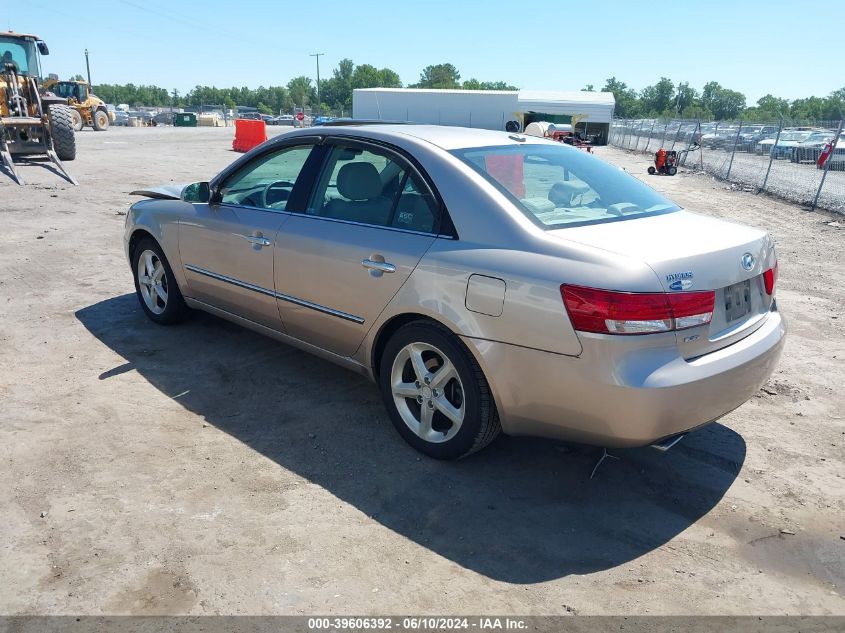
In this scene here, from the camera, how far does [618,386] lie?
2.84 meters

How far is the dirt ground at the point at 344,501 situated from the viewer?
2.67 meters

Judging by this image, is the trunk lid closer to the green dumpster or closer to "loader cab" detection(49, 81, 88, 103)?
"loader cab" detection(49, 81, 88, 103)

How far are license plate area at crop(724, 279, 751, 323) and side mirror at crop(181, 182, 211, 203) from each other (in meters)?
3.51

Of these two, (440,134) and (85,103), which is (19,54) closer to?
(440,134)

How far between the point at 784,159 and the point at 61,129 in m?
18.6

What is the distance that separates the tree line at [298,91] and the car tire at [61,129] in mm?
116126

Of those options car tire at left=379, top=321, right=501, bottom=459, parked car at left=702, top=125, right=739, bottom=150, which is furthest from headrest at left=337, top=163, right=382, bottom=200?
parked car at left=702, top=125, right=739, bottom=150

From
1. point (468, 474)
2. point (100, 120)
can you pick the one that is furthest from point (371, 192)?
point (100, 120)

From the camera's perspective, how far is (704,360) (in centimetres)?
299

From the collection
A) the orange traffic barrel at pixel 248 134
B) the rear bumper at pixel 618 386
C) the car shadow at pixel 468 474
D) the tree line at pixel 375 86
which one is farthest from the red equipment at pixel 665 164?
the tree line at pixel 375 86

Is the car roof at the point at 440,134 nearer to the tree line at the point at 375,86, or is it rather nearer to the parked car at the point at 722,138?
the parked car at the point at 722,138

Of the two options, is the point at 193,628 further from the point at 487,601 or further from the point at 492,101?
the point at 492,101

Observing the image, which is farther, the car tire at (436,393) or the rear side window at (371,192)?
the rear side window at (371,192)

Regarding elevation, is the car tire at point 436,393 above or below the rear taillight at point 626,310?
below
